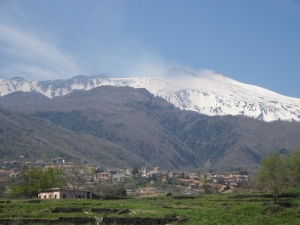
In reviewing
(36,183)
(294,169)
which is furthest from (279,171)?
(36,183)

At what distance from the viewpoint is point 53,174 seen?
74500 millimetres

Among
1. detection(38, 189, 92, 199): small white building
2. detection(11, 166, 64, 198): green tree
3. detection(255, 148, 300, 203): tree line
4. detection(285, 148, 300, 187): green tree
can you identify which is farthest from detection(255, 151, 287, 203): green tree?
detection(11, 166, 64, 198): green tree

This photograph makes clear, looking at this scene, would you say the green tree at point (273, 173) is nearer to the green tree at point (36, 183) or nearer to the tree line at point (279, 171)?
the tree line at point (279, 171)

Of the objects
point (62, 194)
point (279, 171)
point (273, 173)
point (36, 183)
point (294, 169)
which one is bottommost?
point (62, 194)

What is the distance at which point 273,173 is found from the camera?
207ft

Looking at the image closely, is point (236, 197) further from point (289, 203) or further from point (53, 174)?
point (53, 174)

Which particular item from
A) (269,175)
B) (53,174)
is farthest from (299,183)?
(53,174)

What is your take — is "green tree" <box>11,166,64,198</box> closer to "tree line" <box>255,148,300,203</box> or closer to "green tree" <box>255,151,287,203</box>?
"tree line" <box>255,148,300,203</box>

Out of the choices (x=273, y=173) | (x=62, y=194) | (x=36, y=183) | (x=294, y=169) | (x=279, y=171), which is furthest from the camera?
(x=36, y=183)

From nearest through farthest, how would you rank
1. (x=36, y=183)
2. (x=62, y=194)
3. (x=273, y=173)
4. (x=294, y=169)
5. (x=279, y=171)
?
(x=62, y=194) < (x=273, y=173) < (x=279, y=171) < (x=294, y=169) < (x=36, y=183)

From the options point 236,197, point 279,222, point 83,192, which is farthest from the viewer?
point 83,192

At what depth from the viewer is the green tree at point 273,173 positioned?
58.2m

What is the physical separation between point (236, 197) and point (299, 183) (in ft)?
52.5

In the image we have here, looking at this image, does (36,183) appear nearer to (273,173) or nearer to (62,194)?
(62,194)
